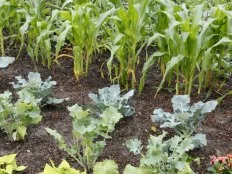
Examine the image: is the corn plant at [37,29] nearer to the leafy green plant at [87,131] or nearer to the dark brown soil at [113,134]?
the dark brown soil at [113,134]

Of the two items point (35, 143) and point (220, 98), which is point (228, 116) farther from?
point (35, 143)

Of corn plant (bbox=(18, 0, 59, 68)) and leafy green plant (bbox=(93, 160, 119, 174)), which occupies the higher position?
corn plant (bbox=(18, 0, 59, 68))

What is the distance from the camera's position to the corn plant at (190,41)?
3.76 m

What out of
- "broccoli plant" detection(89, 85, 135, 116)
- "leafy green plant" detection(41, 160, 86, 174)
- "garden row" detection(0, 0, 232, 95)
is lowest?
"leafy green plant" detection(41, 160, 86, 174)

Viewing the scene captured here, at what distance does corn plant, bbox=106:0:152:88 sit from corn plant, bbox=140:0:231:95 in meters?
0.17

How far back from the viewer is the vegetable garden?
310cm

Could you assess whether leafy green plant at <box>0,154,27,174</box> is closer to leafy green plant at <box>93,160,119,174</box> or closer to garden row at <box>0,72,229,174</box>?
garden row at <box>0,72,229,174</box>

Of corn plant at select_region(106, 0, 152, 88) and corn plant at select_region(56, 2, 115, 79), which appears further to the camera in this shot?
corn plant at select_region(56, 2, 115, 79)

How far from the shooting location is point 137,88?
14.0 feet

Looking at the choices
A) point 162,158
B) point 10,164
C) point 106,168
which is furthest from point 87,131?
point 10,164

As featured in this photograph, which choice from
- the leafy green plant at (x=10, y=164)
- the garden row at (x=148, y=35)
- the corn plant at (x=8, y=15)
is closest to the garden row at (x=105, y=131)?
the leafy green plant at (x=10, y=164)

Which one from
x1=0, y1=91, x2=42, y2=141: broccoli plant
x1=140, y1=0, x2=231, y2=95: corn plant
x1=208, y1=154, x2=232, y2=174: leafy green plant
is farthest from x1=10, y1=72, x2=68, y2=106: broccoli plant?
x1=208, y1=154, x2=232, y2=174: leafy green plant

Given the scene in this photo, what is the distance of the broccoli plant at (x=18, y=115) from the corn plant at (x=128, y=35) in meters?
0.77

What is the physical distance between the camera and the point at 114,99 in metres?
3.63
